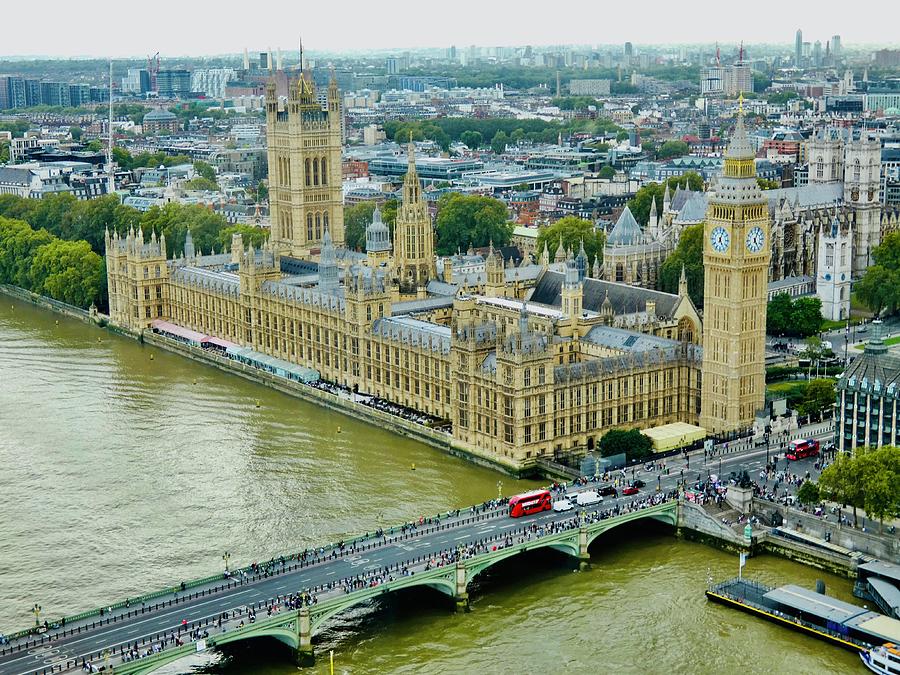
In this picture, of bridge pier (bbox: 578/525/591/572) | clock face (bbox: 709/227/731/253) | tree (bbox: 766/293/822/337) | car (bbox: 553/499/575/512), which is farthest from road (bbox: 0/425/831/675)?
tree (bbox: 766/293/822/337)

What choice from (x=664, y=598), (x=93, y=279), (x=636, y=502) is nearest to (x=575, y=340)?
(x=636, y=502)

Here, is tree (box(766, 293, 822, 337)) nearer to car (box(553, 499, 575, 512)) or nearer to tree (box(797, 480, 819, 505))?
tree (box(797, 480, 819, 505))

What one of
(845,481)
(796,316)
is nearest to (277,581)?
(845,481)

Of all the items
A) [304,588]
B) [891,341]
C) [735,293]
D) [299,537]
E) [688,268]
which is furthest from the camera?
[688,268]

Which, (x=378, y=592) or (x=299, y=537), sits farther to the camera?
(x=299, y=537)

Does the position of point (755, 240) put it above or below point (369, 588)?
above

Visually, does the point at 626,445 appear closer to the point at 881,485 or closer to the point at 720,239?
the point at 720,239
